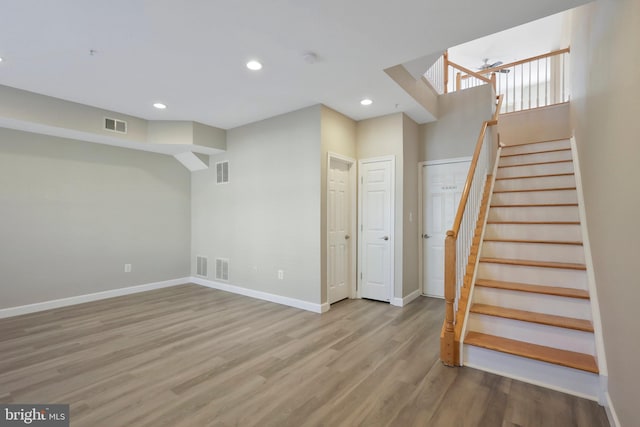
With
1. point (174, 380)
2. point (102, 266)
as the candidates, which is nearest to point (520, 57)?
point (174, 380)

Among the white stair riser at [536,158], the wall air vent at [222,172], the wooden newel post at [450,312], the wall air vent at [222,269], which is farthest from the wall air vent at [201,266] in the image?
the white stair riser at [536,158]

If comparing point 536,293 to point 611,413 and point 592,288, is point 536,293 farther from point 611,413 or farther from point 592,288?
point 611,413

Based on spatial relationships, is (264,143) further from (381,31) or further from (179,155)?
(381,31)

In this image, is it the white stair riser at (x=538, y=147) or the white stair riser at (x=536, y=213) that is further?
the white stair riser at (x=538, y=147)

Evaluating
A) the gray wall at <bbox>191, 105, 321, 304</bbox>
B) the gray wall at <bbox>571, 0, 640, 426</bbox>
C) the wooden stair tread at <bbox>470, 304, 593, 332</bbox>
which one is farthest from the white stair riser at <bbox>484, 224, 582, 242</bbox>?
the gray wall at <bbox>191, 105, 321, 304</bbox>

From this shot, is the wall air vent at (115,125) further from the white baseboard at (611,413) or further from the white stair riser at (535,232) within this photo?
the white baseboard at (611,413)

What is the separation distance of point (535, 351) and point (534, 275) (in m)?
0.79

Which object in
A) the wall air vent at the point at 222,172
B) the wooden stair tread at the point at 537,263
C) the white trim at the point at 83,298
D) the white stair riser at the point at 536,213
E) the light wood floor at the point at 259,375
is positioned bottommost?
the light wood floor at the point at 259,375

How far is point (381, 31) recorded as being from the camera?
2.47 meters

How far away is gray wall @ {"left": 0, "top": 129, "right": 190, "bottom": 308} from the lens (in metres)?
4.02

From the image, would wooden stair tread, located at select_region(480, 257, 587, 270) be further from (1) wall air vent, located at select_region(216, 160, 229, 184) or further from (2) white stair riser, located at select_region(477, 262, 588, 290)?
(1) wall air vent, located at select_region(216, 160, 229, 184)

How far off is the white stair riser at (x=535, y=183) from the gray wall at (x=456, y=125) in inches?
25.3

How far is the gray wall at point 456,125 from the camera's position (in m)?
4.44

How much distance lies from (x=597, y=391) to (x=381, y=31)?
10.2 feet
